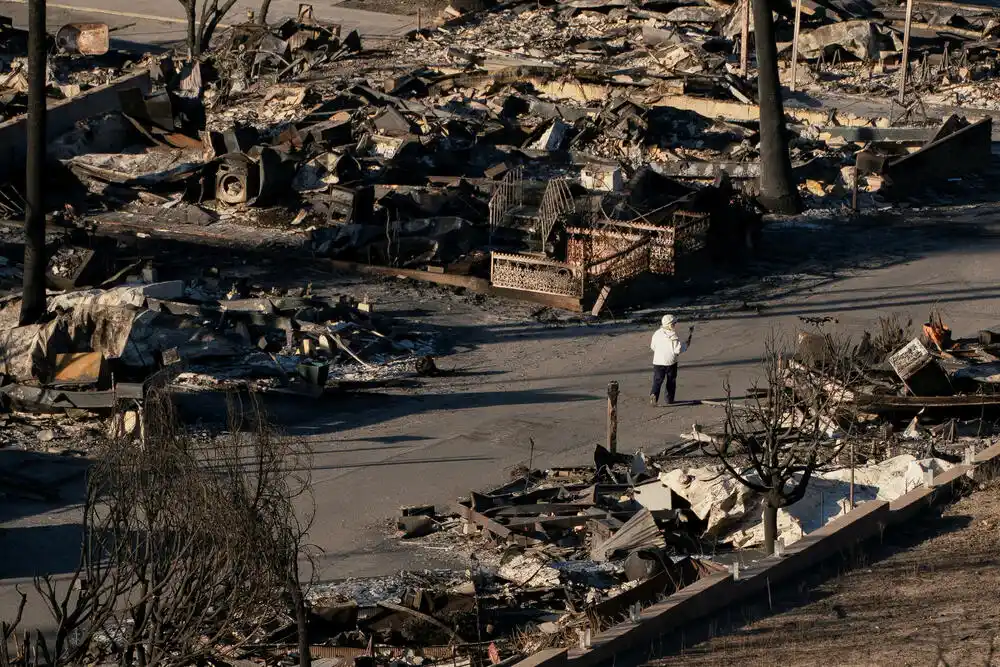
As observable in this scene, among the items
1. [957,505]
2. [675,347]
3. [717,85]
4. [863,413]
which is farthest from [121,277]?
[717,85]

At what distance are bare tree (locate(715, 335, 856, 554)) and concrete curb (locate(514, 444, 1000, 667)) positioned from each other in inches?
19.2

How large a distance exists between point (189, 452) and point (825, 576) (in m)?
5.70

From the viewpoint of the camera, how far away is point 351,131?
3180 cm

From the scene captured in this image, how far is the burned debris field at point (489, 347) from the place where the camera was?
1250 centimetres

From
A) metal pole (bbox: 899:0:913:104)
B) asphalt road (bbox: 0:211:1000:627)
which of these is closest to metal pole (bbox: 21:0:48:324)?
asphalt road (bbox: 0:211:1000:627)

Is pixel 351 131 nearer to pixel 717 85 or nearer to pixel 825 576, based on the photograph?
pixel 717 85

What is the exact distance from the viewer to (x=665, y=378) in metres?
19.5

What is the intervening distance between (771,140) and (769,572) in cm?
1587

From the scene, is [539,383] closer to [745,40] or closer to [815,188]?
[815,188]

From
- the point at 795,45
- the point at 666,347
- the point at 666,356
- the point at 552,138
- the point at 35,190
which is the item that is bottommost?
the point at 666,356

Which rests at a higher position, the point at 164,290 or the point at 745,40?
the point at 745,40

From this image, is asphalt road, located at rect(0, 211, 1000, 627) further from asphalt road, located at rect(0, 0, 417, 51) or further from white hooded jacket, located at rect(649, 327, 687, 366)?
asphalt road, located at rect(0, 0, 417, 51)

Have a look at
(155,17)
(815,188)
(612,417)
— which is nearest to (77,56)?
(155,17)

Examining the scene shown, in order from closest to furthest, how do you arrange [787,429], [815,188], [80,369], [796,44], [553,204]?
1. [787,429]
2. [80,369]
3. [553,204]
4. [815,188]
5. [796,44]
